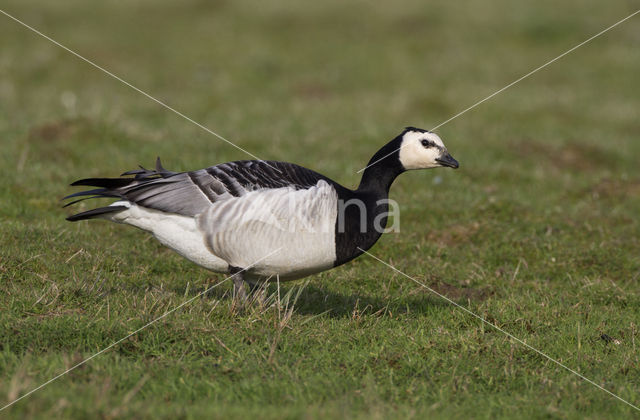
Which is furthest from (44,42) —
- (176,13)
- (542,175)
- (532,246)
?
(532,246)

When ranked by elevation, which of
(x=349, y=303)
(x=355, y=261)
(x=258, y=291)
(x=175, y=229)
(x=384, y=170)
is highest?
(x=384, y=170)

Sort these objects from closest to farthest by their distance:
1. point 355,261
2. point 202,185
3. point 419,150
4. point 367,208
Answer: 1. point 202,185
2. point 367,208
3. point 419,150
4. point 355,261

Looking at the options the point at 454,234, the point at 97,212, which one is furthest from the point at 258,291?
the point at 454,234

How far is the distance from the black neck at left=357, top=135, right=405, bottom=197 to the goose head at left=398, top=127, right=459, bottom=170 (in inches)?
2.1

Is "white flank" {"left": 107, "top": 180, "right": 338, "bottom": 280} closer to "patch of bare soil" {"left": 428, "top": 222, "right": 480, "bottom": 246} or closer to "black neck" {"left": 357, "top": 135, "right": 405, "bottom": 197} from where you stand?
"black neck" {"left": 357, "top": 135, "right": 405, "bottom": 197}

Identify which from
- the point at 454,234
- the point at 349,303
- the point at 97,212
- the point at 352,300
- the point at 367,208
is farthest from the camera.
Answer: the point at 454,234

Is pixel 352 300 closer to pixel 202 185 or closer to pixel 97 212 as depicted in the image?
pixel 202 185

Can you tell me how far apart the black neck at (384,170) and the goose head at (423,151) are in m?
0.05

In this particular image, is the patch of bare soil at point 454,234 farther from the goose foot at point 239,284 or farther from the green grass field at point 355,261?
the goose foot at point 239,284

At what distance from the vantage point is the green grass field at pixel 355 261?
5.09 metres

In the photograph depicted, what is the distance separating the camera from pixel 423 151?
6621 mm

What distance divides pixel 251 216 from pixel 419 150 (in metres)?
1.68

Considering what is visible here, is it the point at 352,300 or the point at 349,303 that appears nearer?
the point at 349,303

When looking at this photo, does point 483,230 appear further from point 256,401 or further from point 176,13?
point 176,13
